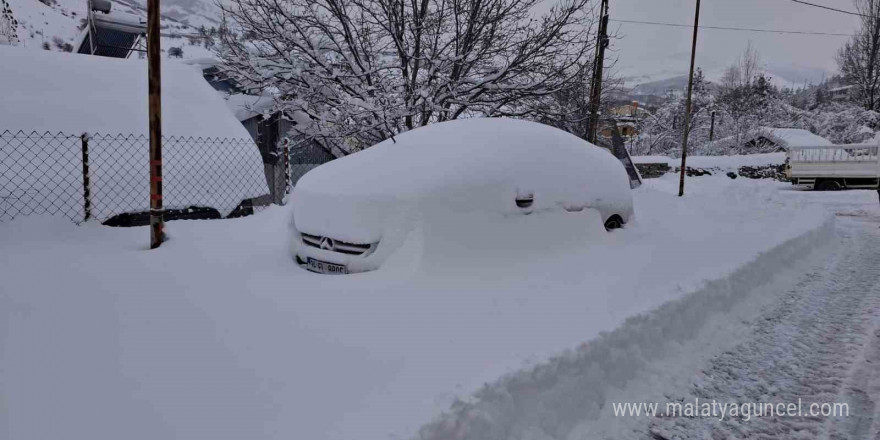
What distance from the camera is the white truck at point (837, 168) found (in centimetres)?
1706

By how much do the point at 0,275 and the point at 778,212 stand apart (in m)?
12.3

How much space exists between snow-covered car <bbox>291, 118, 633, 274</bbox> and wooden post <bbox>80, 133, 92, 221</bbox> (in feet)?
7.10

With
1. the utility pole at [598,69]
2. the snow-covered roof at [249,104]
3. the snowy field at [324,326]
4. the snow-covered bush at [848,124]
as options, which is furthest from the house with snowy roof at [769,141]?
the snowy field at [324,326]

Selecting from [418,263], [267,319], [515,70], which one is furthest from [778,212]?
[267,319]

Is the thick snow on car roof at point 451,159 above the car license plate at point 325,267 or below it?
above

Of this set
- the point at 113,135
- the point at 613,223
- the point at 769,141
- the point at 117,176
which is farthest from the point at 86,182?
the point at 769,141

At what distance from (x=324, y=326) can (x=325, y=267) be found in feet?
3.36

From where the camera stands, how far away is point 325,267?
3.97 meters

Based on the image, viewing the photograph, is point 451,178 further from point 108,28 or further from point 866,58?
point 866,58

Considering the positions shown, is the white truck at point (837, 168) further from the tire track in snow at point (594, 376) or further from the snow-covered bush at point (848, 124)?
the tire track in snow at point (594, 376)

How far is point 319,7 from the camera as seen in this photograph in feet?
29.2

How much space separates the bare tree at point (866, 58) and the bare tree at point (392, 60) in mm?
32435

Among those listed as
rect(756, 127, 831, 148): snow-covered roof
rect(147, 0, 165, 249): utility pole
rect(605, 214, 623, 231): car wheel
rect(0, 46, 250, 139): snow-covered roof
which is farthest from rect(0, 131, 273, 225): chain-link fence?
rect(756, 127, 831, 148): snow-covered roof

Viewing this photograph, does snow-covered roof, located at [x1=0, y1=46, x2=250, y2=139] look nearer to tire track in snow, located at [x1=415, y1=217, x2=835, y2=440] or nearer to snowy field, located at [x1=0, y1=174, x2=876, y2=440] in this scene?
snowy field, located at [x1=0, y1=174, x2=876, y2=440]
